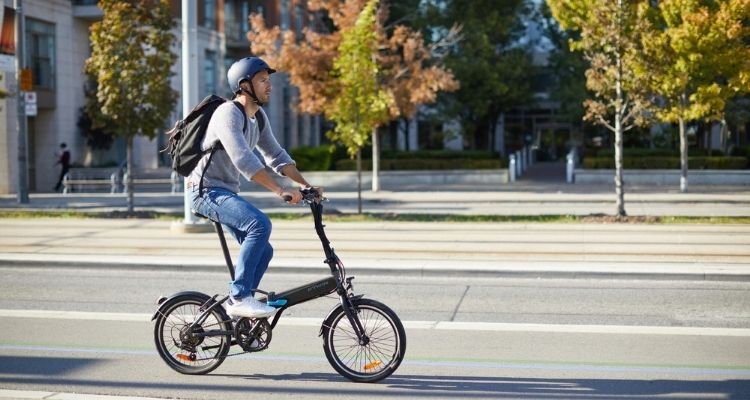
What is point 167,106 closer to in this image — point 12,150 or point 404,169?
point 12,150

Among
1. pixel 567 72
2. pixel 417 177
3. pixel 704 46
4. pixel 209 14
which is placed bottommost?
pixel 417 177

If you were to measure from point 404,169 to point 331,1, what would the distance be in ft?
31.6

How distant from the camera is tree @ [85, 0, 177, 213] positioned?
66.2 feet

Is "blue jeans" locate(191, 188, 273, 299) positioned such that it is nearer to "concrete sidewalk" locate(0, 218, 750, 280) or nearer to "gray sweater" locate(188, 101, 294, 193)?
"gray sweater" locate(188, 101, 294, 193)

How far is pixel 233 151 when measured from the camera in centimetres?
585

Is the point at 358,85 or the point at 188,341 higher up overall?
the point at 358,85

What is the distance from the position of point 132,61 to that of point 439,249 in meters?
9.77

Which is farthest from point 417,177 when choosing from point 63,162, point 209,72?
point 209,72

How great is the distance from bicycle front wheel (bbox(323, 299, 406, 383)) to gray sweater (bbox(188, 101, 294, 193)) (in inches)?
40.4

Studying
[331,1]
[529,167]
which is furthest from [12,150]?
[529,167]

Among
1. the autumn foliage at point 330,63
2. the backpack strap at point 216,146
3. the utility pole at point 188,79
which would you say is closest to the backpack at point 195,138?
the backpack strap at point 216,146

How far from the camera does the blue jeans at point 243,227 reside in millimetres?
5941

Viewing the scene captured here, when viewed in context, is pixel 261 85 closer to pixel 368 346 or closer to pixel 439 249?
pixel 368 346

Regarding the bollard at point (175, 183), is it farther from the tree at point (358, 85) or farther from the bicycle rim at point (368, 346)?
the bicycle rim at point (368, 346)
